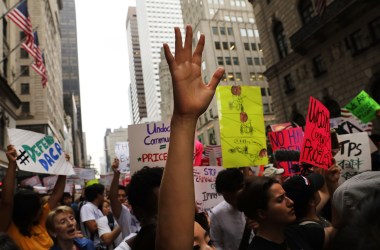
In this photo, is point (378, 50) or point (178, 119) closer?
point (178, 119)

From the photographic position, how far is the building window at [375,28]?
18.1 m

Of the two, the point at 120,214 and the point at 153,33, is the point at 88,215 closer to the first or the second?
the point at 120,214

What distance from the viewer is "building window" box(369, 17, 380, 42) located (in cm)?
1809

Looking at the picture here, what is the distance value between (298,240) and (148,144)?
3036 millimetres

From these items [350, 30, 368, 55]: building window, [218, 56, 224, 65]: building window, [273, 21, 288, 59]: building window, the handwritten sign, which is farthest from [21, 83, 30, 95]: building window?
the handwritten sign

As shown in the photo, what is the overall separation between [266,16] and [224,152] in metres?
25.4

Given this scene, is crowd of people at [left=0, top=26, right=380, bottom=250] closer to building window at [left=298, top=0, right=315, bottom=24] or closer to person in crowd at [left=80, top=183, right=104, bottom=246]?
person in crowd at [left=80, top=183, right=104, bottom=246]

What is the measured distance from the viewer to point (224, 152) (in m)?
5.77

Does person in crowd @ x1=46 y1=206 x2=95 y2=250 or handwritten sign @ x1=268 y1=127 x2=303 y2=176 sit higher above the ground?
handwritten sign @ x1=268 y1=127 x2=303 y2=176

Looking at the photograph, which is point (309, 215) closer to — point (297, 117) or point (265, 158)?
point (265, 158)

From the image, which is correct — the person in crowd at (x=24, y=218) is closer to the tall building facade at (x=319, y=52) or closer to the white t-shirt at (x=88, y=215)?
the white t-shirt at (x=88, y=215)

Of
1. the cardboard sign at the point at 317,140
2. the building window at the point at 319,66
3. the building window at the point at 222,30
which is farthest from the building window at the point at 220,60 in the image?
the cardboard sign at the point at 317,140

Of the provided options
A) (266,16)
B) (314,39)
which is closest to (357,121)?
(314,39)

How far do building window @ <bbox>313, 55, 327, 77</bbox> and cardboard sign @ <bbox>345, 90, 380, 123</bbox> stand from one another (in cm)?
1511
